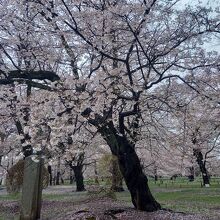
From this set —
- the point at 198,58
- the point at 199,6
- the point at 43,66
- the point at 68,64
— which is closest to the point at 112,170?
the point at 43,66

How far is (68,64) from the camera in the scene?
535 inches

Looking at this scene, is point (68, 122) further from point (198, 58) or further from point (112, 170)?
point (112, 170)

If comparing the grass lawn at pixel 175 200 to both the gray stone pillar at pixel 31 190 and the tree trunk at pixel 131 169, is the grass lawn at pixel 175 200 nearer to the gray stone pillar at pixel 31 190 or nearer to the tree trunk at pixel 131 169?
the gray stone pillar at pixel 31 190

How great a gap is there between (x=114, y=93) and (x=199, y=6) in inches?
124

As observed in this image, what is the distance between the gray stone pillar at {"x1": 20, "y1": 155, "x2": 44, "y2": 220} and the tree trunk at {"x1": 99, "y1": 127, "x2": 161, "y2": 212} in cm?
236

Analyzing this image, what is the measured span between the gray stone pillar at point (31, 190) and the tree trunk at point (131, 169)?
236cm

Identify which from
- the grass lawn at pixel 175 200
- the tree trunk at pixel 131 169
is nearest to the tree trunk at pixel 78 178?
the grass lawn at pixel 175 200

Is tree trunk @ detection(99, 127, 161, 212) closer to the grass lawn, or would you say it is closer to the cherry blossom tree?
the cherry blossom tree

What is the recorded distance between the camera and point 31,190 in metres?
12.0

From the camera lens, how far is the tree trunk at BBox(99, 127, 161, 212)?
12133mm

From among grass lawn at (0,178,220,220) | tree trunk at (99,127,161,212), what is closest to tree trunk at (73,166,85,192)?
grass lawn at (0,178,220,220)

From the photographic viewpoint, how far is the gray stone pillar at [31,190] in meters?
12.0

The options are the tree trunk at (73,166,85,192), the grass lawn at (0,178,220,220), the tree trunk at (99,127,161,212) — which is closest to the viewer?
the tree trunk at (99,127,161,212)

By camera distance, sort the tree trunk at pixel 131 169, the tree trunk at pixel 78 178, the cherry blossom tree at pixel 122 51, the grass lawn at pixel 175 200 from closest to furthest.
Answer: the cherry blossom tree at pixel 122 51 → the tree trunk at pixel 131 169 → the grass lawn at pixel 175 200 → the tree trunk at pixel 78 178
